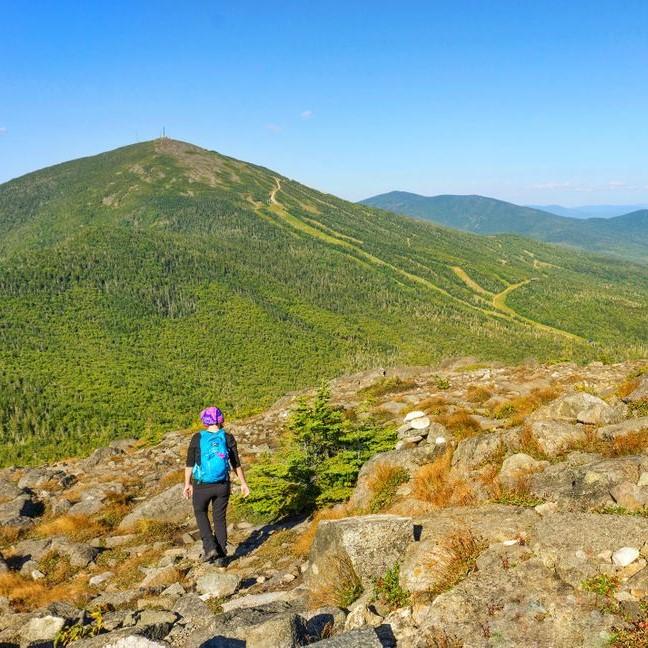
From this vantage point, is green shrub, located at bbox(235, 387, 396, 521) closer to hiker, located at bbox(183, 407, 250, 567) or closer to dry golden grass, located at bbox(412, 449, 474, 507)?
hiker, located at bbox(183, 407, 250, 567)

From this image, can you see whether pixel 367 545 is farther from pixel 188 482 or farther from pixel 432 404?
pixel 432 404

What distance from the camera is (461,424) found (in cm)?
1559

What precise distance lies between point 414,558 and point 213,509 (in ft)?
17.1

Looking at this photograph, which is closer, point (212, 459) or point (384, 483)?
point (212, 459)

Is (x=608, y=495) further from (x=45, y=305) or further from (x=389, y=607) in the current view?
(x=45, y=305)

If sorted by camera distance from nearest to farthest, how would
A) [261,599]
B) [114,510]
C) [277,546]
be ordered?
→ [261,599]
[277,546]
[114,510]

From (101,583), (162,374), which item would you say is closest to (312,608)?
(101,583)

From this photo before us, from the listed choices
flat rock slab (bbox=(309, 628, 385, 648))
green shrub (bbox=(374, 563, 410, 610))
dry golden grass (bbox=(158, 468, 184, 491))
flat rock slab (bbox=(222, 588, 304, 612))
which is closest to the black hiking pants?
flat rock slab (bbox=(222, 588, 304, 612))

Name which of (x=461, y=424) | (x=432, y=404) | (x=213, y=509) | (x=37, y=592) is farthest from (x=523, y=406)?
(x=37, y=592)

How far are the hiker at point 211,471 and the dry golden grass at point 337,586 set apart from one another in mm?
3403

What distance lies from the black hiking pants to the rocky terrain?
0.53 metres

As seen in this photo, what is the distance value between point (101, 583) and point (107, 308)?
561 feet

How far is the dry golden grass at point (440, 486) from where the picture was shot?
9812mm

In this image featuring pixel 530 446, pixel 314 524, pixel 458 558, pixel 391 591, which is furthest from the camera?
pixel 314 524
